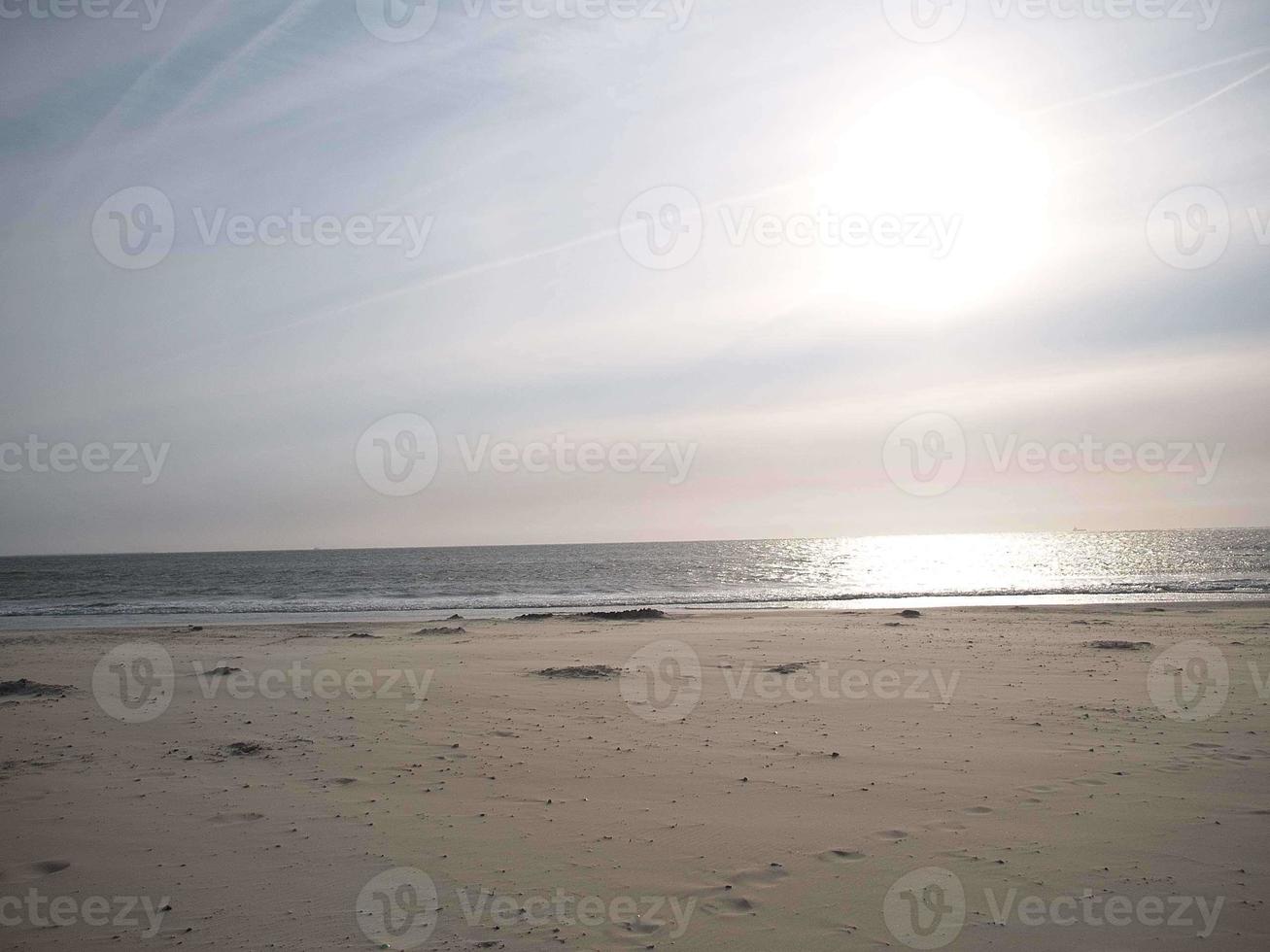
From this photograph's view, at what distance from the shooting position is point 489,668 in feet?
50.3

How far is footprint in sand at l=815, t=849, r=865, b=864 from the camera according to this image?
19.9ft

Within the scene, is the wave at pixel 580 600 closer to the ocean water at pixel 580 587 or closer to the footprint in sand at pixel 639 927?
the ocean water at pixel 580 587

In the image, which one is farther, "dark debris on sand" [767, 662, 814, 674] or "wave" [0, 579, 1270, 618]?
"wave" [0, 579, 1270, 618]

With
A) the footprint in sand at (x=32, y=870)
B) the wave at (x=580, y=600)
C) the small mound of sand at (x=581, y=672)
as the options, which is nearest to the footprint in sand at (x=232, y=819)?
the footprint in sand at (x=32, y=870)

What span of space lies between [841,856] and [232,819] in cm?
572

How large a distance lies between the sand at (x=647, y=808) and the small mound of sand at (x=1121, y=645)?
2.00 meters

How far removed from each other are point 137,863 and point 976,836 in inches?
286

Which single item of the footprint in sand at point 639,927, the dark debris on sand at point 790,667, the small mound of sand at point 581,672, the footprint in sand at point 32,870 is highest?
the dark debris on sand at point 790,667

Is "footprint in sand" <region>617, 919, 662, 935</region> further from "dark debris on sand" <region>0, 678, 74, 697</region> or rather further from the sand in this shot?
"dark debris on sand" <region>0, 678, 74, 697</region>

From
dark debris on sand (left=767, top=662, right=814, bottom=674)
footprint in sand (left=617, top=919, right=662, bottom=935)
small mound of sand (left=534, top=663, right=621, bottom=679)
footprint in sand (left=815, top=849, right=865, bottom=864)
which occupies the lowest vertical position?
footprint in sand (left=617, top=919, right=662, bottom=935)

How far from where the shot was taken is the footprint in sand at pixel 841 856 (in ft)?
19.9

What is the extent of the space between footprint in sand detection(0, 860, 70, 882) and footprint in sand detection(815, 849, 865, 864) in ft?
20.9

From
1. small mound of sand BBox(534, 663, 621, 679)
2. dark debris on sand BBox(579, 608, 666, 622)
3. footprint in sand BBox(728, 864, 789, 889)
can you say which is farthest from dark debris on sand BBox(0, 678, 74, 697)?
dark debris on sand BBox(579, 608, 666, 622)

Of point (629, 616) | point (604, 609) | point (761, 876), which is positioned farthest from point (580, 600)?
point (761, 876)
